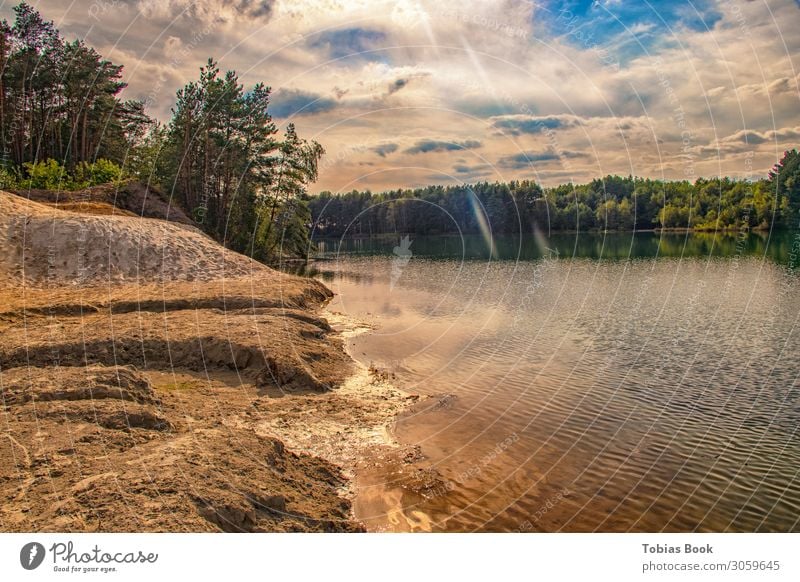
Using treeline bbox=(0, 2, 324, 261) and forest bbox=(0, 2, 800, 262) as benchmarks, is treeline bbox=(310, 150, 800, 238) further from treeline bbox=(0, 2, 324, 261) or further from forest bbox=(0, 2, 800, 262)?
treeline bbox=(0, 2, 324, 261)

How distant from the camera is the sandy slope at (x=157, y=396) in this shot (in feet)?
29.4

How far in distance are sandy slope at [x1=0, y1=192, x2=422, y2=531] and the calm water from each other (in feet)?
7.22

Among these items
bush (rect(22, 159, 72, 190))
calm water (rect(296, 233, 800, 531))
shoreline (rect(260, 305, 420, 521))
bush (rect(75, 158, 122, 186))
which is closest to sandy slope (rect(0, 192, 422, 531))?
shoreline (rect(260, 305, 420, 521))

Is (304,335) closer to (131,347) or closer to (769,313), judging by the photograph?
(131,347)

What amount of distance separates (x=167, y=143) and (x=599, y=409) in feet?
271

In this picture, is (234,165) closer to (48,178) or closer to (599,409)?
(48,178)

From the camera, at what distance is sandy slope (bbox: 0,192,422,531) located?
8969 millimetres

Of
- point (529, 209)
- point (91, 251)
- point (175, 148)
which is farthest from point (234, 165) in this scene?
point (529, 209)

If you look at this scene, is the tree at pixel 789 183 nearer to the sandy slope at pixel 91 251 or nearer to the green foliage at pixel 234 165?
the green foliage at pixel 234 165

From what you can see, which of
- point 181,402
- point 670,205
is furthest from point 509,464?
point 670,205

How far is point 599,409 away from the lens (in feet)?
61.9

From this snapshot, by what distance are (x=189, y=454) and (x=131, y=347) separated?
1218 cm

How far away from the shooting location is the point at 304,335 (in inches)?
1065

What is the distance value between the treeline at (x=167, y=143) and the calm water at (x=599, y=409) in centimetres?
3348
